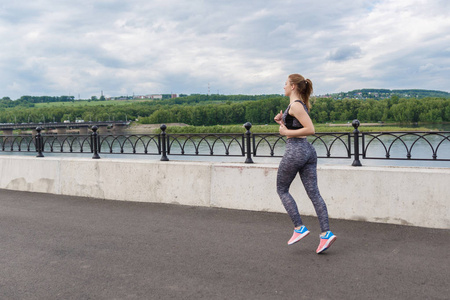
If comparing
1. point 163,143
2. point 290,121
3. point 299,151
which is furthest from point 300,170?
point 163,143

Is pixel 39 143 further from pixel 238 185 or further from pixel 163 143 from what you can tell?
pixel 238 185

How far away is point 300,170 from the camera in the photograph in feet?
14.5

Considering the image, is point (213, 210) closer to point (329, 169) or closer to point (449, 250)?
point (329, 169)

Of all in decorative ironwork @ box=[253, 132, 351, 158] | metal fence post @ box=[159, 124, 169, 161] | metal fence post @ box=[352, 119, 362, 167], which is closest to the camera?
metal fence post @ box=[352, 119, 362, 167]

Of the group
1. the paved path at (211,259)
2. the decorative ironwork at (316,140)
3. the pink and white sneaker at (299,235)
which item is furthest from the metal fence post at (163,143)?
the pink and white sneaker at (299,235)

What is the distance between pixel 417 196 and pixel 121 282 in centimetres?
391

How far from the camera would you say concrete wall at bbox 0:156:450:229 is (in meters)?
5.43

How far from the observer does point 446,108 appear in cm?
5125

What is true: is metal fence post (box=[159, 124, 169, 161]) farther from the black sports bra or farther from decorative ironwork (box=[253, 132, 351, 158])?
the black sports bra

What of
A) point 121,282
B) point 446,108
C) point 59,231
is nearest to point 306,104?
point 121,282

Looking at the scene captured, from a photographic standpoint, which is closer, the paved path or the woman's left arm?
the paved path

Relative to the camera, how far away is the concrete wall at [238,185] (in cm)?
543

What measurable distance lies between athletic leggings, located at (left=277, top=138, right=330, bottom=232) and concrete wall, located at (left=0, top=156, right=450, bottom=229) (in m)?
1.58

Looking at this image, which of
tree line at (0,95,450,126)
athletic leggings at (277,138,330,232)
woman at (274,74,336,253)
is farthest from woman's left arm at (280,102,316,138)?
tree line at (0,95,450,126)
